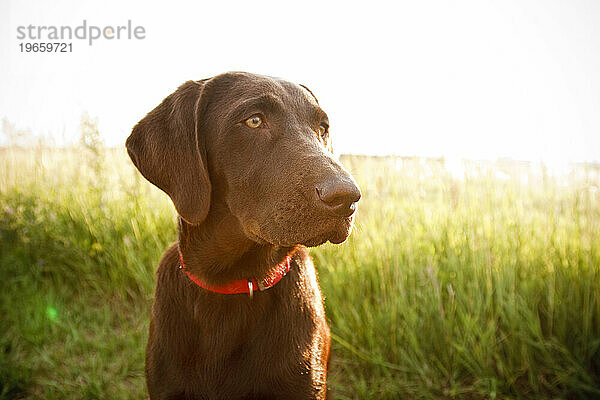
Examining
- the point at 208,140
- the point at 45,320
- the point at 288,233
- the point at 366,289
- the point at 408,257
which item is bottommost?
the point at 45,320

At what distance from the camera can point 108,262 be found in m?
4.23

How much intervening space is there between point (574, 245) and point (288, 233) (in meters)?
2.21

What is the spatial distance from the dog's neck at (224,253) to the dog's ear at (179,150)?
17 centimetres

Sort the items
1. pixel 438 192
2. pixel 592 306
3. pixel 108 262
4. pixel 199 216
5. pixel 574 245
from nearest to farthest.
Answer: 1. pixel 199 216
2. pixel 592 306
3. pixel 574 245
4. pixel 438 192
5. pixel 108 262

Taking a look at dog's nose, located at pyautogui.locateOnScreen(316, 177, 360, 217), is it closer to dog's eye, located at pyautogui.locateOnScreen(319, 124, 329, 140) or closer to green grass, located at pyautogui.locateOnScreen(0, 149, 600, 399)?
dog's eye, located at pyautogui.locateOnScreen(319, 124, 329, 140)

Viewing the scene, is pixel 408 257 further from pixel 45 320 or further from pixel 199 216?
pixel 45 320

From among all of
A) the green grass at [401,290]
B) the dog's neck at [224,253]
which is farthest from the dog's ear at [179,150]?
the green grass at [401,290]

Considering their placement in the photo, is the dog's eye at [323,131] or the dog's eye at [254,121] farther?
the dog's eye at [323,131]

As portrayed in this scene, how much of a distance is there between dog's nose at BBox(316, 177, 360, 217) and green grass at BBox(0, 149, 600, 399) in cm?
152

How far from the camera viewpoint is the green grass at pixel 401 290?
9.36 feet

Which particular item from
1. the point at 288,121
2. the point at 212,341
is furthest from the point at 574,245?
the point at 212,341

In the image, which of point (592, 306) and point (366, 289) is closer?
point (592, 306)

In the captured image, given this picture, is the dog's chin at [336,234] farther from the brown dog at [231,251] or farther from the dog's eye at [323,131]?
the dog's eye at [323,131]

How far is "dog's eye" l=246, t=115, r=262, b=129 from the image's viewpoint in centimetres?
214
